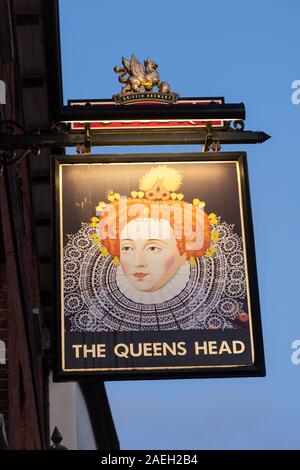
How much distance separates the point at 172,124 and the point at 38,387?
11515 mm

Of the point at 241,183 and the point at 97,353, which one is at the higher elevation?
the point at 241,183

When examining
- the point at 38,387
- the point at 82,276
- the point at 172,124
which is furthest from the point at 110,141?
the point at 38,387

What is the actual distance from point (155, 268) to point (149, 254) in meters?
0.14

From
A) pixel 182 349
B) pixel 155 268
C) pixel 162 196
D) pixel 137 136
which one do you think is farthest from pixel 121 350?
pixel 137 136

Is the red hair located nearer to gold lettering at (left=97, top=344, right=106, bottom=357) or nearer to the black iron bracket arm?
the black iron bracket arm

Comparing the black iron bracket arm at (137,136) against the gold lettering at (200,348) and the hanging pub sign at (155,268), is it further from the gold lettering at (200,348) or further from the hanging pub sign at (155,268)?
the gold lettering at (200,348)

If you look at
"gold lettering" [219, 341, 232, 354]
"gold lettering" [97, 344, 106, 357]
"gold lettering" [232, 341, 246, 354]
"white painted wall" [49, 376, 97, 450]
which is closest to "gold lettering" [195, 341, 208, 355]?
"gold lettering" [219, 341, 232, 354]

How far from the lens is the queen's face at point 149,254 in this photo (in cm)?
1025

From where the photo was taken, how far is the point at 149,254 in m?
10.4

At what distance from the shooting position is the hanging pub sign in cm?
974

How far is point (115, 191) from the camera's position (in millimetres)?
10555

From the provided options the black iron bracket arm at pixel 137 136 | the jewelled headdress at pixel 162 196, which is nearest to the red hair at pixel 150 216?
the jewelled headdress at pixel 162 196

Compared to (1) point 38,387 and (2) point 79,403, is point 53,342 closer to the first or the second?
(1) point 38,387

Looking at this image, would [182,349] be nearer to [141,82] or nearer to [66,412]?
[141,82]
